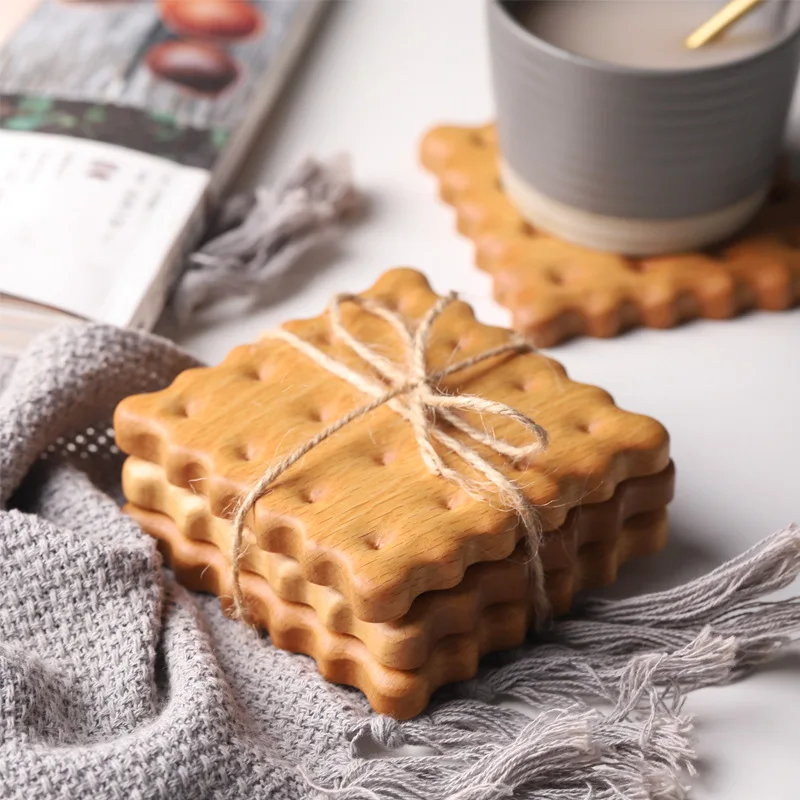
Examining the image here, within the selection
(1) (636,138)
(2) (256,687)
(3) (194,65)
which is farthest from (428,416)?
(3) (194,65)

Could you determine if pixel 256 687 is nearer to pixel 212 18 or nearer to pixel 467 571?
pixel 467 571

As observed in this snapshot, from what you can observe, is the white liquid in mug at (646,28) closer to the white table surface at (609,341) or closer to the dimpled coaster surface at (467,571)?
the white table surface at (609,341)

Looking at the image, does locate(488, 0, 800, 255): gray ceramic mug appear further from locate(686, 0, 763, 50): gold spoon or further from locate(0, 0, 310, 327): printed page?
locate(0, 0, 310, 327): printed page

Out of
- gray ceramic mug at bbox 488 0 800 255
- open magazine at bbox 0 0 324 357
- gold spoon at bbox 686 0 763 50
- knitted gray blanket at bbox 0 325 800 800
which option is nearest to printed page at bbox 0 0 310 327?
open magazine at bbox 0 0 324 357

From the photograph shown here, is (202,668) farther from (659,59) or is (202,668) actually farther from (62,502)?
(659,59)

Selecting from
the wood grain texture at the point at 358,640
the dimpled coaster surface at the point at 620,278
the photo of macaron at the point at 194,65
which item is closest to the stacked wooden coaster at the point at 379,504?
the wood grain texture at the point at 358,640

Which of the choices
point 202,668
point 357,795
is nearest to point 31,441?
point 202,668
